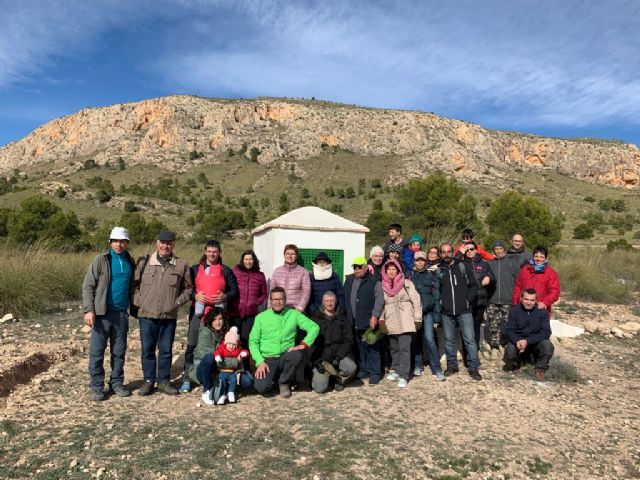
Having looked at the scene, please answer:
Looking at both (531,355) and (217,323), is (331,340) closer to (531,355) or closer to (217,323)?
(217,323)

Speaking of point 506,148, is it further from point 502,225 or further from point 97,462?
point 97,462

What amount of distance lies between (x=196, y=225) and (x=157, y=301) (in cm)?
3475

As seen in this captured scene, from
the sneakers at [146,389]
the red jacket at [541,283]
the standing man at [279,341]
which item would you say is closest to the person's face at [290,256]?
the standing man at [279,341]

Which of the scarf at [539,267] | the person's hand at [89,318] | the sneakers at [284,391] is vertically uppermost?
the scarf at [539,267]

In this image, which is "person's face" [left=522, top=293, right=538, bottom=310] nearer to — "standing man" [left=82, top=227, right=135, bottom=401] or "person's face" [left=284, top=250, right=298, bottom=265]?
"person's face" [left=284, top=250, right=298, bottom=265]

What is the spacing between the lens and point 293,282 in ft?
17.9

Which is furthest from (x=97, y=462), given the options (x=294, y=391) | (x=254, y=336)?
(x=294, y=391)

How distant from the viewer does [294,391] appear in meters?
5.20

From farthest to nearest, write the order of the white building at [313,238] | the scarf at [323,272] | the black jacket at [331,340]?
the white building at [313,238], the scarf at [323,272], the black jacket at [331,340]

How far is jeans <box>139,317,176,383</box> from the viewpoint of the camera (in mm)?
4828

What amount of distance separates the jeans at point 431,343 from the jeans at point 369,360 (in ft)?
2.09

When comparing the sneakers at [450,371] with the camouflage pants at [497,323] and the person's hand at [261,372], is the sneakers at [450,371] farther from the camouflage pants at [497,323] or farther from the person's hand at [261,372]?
the person's hand at [261,372]

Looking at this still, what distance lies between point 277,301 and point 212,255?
0.94m

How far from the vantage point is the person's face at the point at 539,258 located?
6.11m
